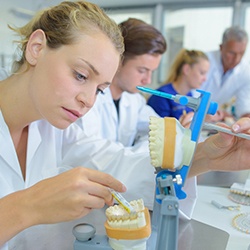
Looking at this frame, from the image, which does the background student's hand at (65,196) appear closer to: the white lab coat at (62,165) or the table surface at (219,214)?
the white lab coat at (62,165)

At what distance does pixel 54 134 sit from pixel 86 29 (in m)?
0.38

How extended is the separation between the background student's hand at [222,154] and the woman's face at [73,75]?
1.02 ft

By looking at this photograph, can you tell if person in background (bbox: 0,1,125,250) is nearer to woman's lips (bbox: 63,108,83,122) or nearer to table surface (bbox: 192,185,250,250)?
woman's lips (bbox: 63,108,83,122)

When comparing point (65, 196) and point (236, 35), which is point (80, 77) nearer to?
point (65, 196)

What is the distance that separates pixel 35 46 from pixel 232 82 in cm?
242

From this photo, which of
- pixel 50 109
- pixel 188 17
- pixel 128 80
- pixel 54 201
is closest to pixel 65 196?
pixel 54 201

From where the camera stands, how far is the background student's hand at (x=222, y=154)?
0.78m

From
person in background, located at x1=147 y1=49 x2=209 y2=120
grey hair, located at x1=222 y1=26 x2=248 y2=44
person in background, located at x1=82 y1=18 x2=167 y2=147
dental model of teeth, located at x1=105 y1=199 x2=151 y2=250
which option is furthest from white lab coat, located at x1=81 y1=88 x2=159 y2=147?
grey hair, located at x1=222 y1=26 x2=248 y2=44

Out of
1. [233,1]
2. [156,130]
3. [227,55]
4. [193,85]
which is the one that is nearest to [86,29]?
[156,130]

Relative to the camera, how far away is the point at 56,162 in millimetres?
978

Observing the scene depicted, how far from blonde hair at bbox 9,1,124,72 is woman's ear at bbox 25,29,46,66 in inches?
0.6

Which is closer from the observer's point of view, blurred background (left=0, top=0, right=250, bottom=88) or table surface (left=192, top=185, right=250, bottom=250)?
table surface (left=192, top=185, right=250, bottom=250)

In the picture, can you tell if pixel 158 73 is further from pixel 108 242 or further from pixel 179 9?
pixel 108 242

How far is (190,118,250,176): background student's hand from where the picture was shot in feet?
2.55
